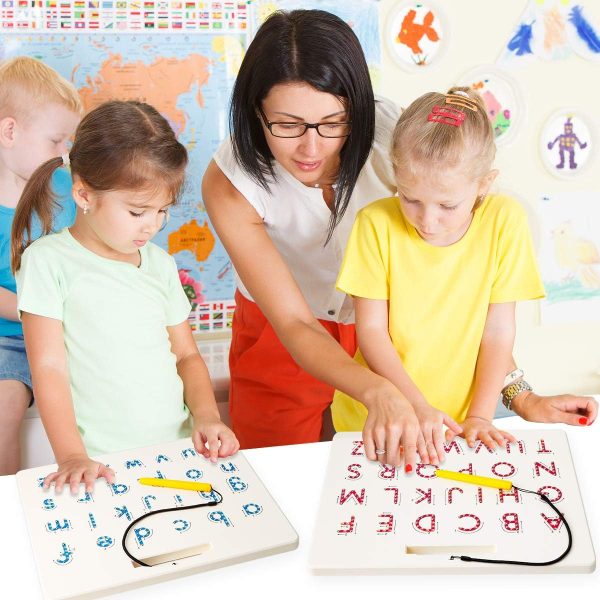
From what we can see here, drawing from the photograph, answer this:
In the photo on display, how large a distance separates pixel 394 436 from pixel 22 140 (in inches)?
51.0

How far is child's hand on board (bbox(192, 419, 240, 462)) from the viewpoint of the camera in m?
1.08

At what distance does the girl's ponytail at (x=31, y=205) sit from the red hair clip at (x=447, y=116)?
0.62 metres

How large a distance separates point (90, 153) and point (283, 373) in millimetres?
660

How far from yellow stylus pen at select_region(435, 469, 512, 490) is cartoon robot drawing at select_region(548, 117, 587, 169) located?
176 cm

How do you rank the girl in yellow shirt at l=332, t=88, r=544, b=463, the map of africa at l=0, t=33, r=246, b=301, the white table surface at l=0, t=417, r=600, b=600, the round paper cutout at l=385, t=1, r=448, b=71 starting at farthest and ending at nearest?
the round paper cutout at l=385, t=1, r=448, b=71 < the map of africa at l=0, t=33, r=246, b=301 < the girl in yellow shirt at l=332, t=88, r=544, b=463 < the white table surface at l=0, t=417, r=600, b=600

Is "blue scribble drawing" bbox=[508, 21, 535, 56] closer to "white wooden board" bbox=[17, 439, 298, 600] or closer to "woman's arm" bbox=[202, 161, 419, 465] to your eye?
"woman's arm" bbox=[202, 161, 419, 465]

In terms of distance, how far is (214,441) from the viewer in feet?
3.64

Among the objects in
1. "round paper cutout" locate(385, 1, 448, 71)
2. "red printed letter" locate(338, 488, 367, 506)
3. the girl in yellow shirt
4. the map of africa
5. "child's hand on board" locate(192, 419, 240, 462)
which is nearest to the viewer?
"red printed letter" locate(338, 488, 367, 506)

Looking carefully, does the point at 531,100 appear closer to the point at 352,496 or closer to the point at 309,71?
the point at 309,71

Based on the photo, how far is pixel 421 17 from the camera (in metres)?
2.34

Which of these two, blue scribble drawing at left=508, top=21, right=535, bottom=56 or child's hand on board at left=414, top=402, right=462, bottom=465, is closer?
child's hand on board at left=414, top=402, right=462, bottom=465

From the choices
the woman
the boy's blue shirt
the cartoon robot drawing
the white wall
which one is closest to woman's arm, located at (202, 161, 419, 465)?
the woman

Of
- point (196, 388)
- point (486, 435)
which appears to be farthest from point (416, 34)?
point (486, 435)

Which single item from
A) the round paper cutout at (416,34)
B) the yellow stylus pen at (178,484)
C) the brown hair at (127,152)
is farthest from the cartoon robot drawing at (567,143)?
the yellow stylus pen at (178,484)
